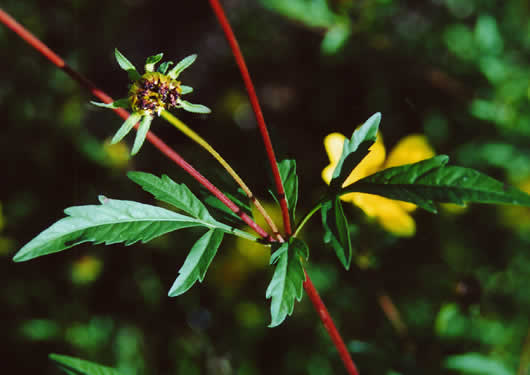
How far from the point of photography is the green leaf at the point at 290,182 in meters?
0.81

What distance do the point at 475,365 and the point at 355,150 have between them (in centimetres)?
84

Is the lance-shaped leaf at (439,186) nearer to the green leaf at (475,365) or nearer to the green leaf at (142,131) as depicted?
the green leaf at (142,131)

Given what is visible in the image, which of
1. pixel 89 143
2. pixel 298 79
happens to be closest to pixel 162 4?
pixel 298 79

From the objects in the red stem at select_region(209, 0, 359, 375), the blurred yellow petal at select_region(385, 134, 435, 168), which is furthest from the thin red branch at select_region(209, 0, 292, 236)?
the blurred yellow petal at select_region(385, 134, 435, 168)

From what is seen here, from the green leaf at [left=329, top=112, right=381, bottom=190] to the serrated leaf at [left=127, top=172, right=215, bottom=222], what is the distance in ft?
0.74

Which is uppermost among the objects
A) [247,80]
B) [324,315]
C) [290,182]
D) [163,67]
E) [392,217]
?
[163,67]

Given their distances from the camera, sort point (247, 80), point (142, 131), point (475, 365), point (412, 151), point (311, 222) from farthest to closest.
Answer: point (311, 222)
point (412, 151)
point (475, 365)
point (142, 131)
point (247, 80)

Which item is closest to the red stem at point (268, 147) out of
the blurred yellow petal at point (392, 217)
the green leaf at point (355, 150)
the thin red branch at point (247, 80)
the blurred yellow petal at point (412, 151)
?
the thin red branch at point (247, 80)

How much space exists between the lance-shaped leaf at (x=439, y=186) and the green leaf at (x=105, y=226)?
33cm

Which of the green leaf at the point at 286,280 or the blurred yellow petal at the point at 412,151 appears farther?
the blurred yellow petal at the point at 412,151

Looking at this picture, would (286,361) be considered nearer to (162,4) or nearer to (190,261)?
(190,261)

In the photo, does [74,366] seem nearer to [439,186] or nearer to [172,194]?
[172,194]

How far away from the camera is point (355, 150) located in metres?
0.78

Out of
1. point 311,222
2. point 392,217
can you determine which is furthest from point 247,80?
point 311,222
